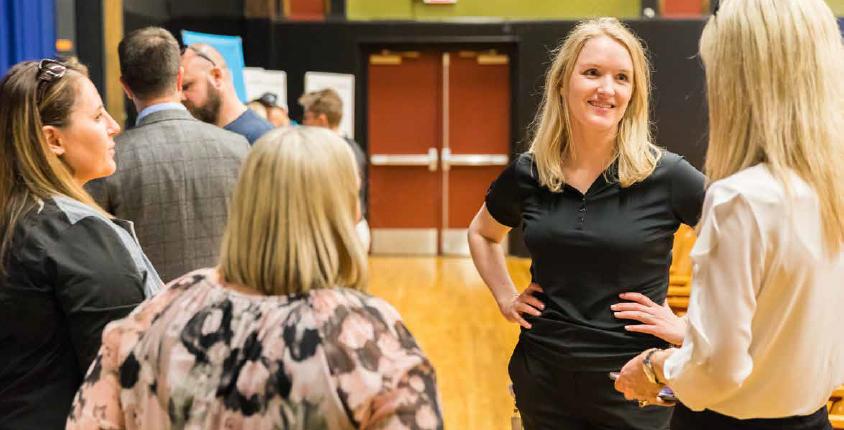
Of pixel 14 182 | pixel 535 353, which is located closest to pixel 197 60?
pixel 14 182

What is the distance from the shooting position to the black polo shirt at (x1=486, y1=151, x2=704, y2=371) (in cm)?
226

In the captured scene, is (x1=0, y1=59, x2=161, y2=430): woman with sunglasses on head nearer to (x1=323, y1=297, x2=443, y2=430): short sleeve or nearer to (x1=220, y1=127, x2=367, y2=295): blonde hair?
(x1=220, y1=127, x2=367, y2=295): blonde hair

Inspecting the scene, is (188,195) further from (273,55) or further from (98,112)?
(273,55)

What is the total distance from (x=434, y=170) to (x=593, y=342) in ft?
32.3

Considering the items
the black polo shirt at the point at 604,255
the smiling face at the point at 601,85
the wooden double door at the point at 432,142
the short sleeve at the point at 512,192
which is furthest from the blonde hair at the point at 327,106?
the black polo shirt at the point at 604,255

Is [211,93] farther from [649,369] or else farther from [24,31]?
[649,369]

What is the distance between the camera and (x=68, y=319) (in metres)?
1.83

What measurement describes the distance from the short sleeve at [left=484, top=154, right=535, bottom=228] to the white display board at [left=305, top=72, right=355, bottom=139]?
830 cm

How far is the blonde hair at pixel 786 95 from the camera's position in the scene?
1473 mm

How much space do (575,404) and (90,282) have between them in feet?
3.72

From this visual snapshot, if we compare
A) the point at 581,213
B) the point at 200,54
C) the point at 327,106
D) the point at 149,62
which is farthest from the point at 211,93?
the point at 327,106

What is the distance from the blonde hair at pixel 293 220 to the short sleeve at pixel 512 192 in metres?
1.07

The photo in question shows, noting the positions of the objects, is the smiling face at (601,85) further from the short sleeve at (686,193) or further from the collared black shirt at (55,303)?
the collared black shirt at (55,303)

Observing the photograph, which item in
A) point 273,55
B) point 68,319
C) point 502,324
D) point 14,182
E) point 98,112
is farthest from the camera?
point 273,55
